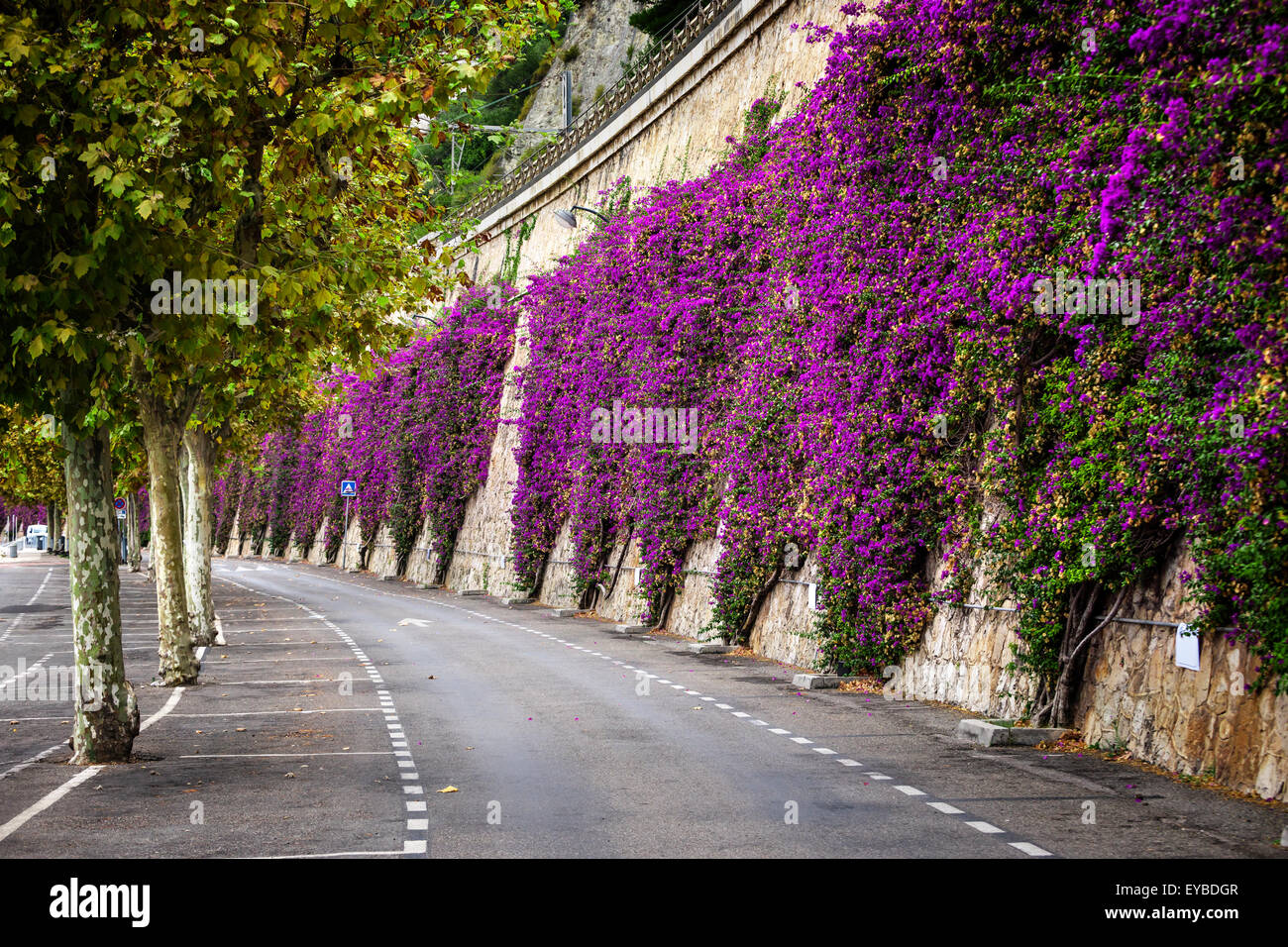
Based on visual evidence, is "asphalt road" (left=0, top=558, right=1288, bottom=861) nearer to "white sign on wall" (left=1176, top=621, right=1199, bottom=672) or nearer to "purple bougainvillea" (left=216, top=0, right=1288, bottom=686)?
"white sign on wall" (left=1176, top=621, right=1199, bottom=672)

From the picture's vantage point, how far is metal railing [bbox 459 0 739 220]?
37.8m

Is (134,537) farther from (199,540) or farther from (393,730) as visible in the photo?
(393,730)

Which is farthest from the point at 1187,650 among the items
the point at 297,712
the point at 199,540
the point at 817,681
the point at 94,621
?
the point at 199,540

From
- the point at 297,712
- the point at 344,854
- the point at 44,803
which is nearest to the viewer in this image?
the point at 344,854

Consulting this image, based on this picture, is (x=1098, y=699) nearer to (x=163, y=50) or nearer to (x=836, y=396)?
(x=836, y=396)

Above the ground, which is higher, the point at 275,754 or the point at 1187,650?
the point at 1187,650

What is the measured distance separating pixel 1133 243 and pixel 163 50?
30.6ft

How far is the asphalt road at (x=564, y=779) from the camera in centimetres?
955

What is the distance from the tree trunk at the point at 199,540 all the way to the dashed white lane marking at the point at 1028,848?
22568 mm

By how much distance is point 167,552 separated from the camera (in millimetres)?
22156

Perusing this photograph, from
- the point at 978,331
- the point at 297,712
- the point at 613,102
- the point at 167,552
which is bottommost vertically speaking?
the point at 297,712

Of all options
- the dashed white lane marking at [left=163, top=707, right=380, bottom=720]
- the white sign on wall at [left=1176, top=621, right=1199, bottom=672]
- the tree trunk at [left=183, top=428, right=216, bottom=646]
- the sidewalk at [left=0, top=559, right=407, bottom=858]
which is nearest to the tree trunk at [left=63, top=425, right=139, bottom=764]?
the sidewalk at [left=0, top=559, right=407, bottom=858]

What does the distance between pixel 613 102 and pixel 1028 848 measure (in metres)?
38.4

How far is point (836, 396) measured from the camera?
21281 mm
